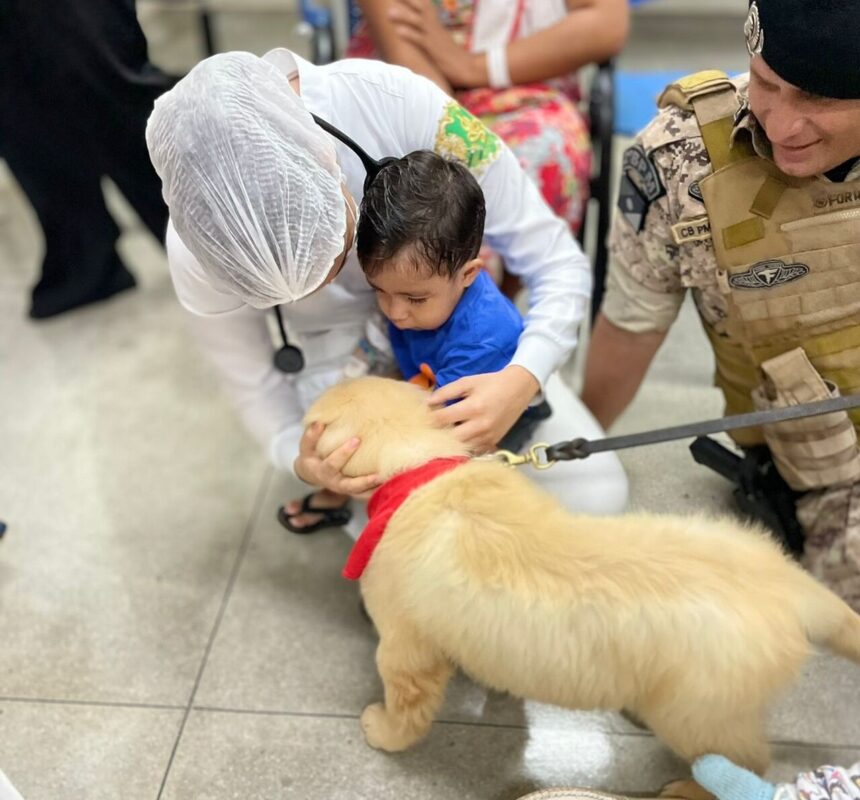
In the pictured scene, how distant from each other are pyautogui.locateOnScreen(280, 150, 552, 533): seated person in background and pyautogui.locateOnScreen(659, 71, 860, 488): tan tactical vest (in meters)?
0.32

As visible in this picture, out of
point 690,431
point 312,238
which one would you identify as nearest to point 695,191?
point 690,431

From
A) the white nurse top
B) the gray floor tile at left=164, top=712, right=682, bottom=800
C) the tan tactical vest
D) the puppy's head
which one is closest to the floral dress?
the white nurse top

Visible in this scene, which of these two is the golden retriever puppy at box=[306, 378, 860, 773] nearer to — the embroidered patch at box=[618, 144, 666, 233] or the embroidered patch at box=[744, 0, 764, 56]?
the embroidered patch at box=[618, 144, 666, 233]

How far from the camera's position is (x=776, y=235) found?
1079 millimetres

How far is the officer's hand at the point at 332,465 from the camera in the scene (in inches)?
39.7

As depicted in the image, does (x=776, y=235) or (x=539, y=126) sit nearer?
(x=776, y=235)

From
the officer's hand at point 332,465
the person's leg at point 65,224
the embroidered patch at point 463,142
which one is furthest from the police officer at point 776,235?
the person's leg at point 65,224

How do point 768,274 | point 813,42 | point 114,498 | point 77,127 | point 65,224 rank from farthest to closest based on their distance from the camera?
point 65,224
point 77,127
point 114,498
point 768,274
point 813,42

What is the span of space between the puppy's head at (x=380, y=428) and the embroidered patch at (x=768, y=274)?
→ 460mm

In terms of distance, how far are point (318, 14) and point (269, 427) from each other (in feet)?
3.68

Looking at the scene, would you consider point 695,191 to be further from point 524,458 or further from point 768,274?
point 524,458

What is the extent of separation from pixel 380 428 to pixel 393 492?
8 centimetres

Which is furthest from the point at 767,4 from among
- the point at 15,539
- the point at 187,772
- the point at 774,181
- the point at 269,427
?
the point at 15,539

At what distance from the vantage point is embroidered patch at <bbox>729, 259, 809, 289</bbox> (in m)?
1.10
